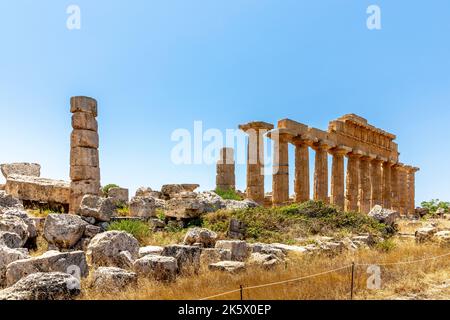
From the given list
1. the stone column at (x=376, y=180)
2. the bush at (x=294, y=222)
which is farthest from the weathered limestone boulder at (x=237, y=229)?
the stone column at (x=376, y=180)

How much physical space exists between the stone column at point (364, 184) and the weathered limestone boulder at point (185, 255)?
2891 cm

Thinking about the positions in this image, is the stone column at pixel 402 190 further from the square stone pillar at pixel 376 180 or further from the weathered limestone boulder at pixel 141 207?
the weathered limestone boulder at pixel 141 207

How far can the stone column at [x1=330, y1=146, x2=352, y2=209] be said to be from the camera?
32.7m

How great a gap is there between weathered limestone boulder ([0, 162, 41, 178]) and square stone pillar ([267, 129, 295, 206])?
42.4 feet

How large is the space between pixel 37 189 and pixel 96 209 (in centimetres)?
574

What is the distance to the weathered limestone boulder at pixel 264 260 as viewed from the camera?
945cm

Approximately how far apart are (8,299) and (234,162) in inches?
896

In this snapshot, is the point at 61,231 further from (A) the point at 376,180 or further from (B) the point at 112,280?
(A) the point at 376,180

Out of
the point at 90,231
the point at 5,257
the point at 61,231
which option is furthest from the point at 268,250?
the point at 5,257

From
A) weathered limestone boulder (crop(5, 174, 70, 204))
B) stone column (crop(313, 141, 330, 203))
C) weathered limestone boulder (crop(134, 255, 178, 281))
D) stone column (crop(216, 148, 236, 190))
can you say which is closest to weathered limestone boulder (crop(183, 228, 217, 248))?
weathered limestone boulder (crop(134, 255, 178, 281))

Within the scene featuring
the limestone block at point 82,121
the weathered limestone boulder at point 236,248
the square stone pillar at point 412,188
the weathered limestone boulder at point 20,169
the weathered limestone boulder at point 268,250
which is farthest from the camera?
the square stone pillar at point 412,188

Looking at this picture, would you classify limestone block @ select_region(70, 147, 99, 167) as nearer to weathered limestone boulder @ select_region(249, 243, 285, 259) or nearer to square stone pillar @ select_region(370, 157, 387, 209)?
weathered limestone boulder @ select_region(249, 243, 285, 259)

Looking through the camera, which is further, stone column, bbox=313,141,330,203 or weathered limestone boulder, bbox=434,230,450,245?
stone column, bbox=313,141,330,203
